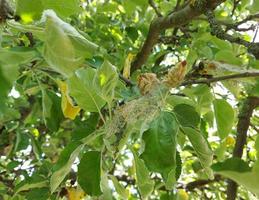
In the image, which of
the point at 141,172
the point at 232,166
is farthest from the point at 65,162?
the point at 232,166

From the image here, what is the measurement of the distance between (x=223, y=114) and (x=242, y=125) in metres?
0.42

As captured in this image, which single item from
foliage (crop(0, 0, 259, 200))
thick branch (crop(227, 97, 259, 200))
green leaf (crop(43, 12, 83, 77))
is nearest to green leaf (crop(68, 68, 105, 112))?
foliage (crop(0, 0, 259, 200))

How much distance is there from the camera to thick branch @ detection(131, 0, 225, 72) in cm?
114

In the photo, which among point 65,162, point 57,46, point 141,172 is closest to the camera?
point 57,46

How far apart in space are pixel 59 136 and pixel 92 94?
168 centimetres

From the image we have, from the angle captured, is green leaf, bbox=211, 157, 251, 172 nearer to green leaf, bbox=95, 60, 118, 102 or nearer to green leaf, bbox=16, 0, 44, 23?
green leaf, bbox=95, 60, 118, 102

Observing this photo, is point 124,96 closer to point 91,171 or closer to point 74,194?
point 91,171

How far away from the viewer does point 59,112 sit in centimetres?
131

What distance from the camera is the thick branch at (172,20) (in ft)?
3.73

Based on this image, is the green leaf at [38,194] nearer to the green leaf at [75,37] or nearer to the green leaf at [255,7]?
the green leaf at [75,37]

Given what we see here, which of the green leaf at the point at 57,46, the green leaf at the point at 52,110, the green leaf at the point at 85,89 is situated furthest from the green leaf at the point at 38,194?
the green leaf at the point at 57,46

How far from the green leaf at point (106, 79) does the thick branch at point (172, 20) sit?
0.40m

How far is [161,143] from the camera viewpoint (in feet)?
2.55

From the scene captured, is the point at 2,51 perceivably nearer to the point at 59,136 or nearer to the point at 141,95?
the point at 141,95
